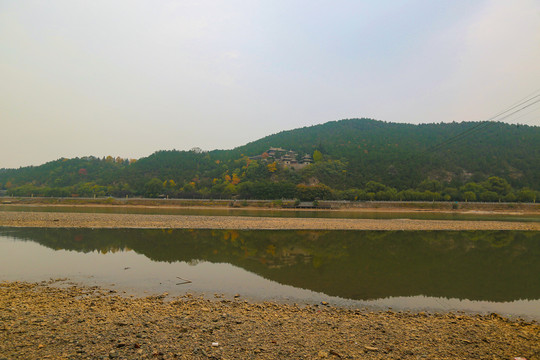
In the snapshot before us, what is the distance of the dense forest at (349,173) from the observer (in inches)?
3179

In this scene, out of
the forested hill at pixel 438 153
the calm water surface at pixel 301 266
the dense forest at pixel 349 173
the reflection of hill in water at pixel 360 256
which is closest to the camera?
the calm water surface at pixel 301 266

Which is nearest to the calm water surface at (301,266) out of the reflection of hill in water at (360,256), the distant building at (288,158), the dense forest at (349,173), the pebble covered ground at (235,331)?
the reflection of hill in water at (360,256)

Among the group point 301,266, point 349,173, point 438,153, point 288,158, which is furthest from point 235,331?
point 438,153

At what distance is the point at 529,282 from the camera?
13.1 meters

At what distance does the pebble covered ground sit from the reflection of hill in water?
3010mm

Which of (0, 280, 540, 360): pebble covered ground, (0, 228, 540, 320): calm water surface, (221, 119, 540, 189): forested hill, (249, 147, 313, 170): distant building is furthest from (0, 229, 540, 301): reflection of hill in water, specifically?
(249, 147, 313, 170): distant building

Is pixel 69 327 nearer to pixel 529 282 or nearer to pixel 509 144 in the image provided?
pixel 529 282

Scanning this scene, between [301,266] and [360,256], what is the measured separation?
190 inches

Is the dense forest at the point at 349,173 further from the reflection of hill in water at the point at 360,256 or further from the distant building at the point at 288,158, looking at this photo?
the reflection of hill in water at the point at 360,256

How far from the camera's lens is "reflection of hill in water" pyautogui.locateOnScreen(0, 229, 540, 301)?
12133 millimetres

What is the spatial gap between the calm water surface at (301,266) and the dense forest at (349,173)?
2164 inches

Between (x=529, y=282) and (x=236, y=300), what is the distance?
1368 centimetres

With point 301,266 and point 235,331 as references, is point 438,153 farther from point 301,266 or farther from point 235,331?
point 235,331

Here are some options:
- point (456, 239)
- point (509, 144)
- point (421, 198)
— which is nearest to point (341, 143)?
point (509, 144)
